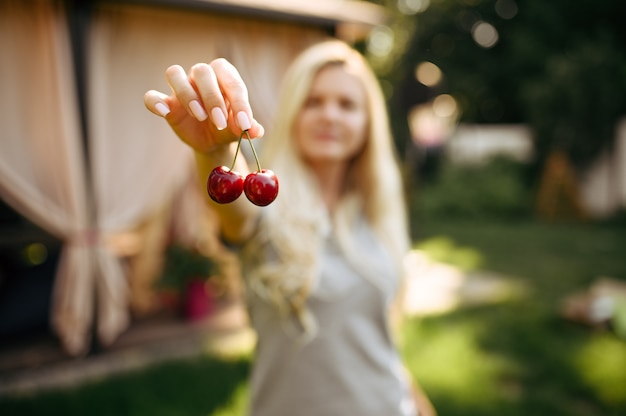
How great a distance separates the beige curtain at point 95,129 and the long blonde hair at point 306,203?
3253mm

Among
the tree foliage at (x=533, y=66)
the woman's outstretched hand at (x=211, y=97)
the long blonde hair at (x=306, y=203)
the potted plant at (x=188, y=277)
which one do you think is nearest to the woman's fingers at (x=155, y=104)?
the woman's outstretched hand at (x=211, y=97)

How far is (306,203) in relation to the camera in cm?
163

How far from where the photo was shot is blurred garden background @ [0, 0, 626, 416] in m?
3.84

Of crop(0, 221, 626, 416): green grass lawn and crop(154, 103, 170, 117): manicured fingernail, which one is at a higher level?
crop(154, 103, 170, 117): manicured fingernail

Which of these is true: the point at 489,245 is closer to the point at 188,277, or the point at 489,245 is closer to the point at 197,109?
the point at 188,277

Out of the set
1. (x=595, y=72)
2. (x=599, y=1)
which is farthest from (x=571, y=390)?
(x=599, y=1)

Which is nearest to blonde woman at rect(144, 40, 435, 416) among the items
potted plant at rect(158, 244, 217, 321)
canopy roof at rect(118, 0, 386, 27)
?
canopy roof at rect(118, 0, 386, 27)

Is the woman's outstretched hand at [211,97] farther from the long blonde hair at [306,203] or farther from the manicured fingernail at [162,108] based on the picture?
the long blonde hair at [306,203]

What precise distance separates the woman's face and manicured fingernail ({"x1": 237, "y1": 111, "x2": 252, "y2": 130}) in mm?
894

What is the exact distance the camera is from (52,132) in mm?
4293

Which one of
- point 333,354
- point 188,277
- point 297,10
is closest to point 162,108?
point 333,354

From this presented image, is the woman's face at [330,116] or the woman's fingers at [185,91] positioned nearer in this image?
the woman's fingers at [185,91]

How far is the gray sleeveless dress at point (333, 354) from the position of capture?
1.52 metres

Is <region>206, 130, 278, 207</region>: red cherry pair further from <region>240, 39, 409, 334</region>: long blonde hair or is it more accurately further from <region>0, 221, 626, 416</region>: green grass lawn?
<region>0, 221, 626, 416</region>: green grass lawn
